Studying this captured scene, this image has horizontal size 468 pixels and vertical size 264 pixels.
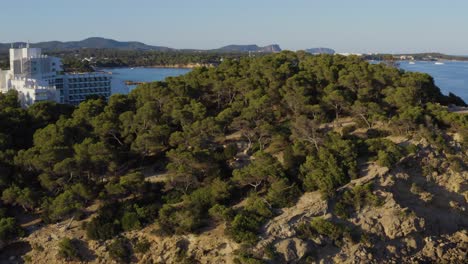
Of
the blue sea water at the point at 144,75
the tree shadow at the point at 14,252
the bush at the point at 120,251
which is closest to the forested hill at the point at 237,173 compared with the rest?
the bush at the point at 120,251

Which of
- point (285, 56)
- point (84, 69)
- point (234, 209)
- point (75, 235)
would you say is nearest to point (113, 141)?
Answer: point (75, 235)

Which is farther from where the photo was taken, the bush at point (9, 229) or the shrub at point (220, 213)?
the bush at point (9, 229)

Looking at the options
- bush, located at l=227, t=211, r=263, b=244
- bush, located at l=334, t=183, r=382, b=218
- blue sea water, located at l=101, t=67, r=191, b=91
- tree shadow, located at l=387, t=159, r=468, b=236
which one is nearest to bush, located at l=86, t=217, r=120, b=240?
bush, located at l=227, t=211, r=263, b=244

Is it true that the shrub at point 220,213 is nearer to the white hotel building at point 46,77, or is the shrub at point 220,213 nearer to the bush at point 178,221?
the bush at point 178,221

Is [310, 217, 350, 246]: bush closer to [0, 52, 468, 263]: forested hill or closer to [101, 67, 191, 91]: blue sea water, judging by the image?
[0, 52, 468, 263]: forested hill

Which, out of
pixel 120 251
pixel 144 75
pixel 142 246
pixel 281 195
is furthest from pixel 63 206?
pixel 144 75

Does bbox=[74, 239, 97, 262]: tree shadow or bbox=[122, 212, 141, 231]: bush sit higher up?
bbox=[122, 212, 141, 231]: bush

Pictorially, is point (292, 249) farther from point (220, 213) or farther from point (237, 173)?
point (237, 173)
